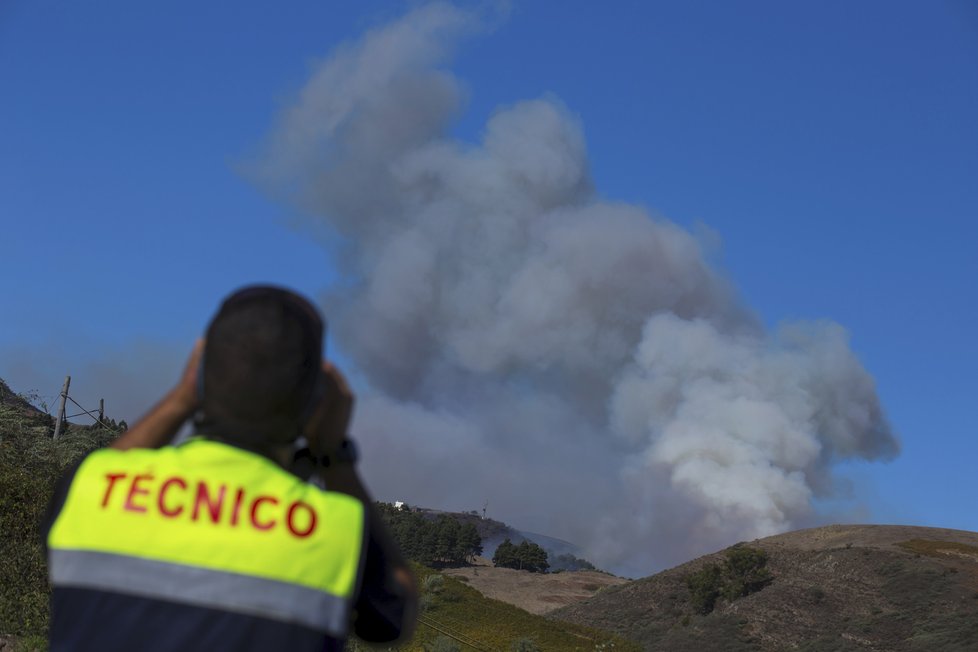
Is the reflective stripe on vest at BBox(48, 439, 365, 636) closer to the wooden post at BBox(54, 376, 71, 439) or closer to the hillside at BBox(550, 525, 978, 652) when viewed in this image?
the wooden post at BBox(54, 376, 71, 439)

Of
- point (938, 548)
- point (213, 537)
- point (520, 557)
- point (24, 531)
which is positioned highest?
point (520, 557)

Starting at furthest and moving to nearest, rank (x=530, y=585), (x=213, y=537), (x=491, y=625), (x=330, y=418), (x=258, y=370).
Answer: (x=530, y=585) < (x=491, y=625) < (x=330, y=418) < (x=258, y=370) < (x=213, y=537)

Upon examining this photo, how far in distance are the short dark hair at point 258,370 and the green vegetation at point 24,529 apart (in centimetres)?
796

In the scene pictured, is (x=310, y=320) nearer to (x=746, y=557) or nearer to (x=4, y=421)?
(x=4, y=421)

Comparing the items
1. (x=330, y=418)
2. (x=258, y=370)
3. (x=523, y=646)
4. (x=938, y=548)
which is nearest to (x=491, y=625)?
(x=523, y=646)

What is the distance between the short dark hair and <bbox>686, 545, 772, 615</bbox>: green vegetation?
188 feet

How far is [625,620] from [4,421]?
4172 cm

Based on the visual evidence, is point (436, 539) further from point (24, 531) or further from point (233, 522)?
point (233, 522)

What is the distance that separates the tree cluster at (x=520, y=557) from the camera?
78.8 metres

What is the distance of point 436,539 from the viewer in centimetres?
7044

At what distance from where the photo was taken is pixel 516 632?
87.3ft

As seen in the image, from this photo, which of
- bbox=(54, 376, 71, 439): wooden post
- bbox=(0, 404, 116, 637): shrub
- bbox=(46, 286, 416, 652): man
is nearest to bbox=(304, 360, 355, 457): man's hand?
bbox=(46, 286, 416, 652): man

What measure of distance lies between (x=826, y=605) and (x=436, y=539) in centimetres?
2541

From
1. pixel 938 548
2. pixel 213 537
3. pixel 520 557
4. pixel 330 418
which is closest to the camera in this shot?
pixel 213 537
